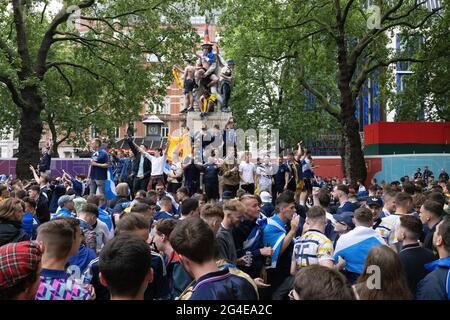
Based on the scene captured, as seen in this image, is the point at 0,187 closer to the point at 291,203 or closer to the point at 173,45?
the point at 291,203

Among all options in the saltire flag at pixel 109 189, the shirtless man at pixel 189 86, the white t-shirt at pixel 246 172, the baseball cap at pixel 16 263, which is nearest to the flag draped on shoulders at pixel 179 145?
the shirtless man at pixel 189 86

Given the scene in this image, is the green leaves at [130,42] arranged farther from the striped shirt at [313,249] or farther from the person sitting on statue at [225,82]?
the striped shirt at [313,249]

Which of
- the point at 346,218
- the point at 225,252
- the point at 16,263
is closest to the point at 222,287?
the point at 16,263

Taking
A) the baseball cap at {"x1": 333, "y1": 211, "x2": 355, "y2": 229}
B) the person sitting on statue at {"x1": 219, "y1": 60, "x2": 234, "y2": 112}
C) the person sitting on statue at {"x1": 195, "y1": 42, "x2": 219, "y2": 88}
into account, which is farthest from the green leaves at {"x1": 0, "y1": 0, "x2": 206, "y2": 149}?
the baseball cap at {"x1": 333, "y1": 211, "x2": 355, "y2": 229}

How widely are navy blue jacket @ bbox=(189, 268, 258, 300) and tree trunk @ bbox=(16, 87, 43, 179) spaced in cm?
2199

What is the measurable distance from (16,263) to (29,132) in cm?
2271

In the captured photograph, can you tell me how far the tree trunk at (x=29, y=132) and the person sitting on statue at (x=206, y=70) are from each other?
664cm

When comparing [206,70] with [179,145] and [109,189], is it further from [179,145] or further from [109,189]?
[109,189]

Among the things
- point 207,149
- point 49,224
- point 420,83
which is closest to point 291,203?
point 49,224

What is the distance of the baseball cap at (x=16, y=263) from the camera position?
3184 millimetres

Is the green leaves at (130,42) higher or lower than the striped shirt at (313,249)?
higher

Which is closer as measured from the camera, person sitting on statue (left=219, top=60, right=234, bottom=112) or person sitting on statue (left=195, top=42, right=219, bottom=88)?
person sitting on statue (left=219, top=60, right=234, bottom=112)

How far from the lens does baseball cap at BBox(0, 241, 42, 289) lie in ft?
10.4

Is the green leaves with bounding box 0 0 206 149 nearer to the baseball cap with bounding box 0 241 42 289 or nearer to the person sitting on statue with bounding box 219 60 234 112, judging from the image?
the person sitting on statue with bounding box 219 60 234 112
